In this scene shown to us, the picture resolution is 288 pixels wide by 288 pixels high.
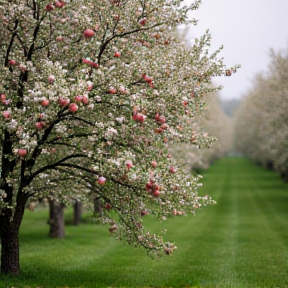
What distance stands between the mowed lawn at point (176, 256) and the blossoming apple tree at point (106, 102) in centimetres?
235

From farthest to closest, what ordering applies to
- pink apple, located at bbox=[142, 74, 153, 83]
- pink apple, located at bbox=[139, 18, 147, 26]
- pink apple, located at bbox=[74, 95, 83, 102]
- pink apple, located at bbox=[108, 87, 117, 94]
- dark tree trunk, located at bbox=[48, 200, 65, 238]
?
dark tree trunk, located at bbox=[48, 200, 65, 238]
pink apple, located at bbox=[139, 18, 147, 26]
pink apple, located at bbox=[142, 74, 153, 83]
pink apple, located at bbox=[108, 87, 117, 94]
pink apple, located at bbox=[74, 95, 83, 102]

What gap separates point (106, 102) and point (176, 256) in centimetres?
1095

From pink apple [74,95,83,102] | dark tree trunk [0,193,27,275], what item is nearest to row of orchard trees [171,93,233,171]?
pink apple [74,95,83,102]

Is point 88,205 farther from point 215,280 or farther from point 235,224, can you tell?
point 235,224

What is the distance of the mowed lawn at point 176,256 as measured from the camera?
1523cm

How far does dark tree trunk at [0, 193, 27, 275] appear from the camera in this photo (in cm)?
1406

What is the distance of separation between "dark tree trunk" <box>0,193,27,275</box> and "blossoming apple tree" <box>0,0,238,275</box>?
0.09 feet

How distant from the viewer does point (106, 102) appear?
39.0 ft

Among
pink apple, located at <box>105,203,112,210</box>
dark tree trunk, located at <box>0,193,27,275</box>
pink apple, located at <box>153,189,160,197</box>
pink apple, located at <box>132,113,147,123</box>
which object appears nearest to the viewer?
pink apple, located at <box>132,113,147,123</box>

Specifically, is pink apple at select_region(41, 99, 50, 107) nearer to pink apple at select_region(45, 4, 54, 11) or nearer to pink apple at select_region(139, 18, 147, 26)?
pink apple at select_region(45, 4, 54, 11)

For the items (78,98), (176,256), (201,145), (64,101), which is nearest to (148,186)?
(201,145)

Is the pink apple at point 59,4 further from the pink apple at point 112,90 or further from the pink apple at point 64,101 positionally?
the pink apple at point 64,101

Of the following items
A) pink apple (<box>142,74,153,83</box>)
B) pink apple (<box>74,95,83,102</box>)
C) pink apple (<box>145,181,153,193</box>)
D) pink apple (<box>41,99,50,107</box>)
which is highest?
pink apple (<box>142,74,153,83</box>)

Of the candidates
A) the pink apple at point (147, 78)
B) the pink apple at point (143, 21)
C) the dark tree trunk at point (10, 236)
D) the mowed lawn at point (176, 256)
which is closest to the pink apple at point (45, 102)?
the pink apple at point (147, 78)
